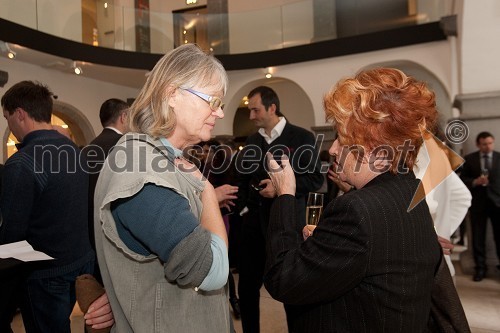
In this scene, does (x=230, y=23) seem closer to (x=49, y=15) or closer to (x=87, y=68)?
(x=87, y=68)

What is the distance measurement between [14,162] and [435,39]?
8.89m

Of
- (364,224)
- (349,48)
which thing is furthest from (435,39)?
(364,224)

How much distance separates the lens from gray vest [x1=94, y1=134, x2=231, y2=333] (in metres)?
1.06

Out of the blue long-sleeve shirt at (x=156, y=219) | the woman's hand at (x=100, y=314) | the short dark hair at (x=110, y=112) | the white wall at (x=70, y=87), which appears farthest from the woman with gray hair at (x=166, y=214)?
the white wall at (x=70, y=87)

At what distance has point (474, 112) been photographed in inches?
216

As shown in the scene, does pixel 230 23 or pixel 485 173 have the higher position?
pixel 230 23

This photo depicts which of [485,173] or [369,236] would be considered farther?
[485,173]

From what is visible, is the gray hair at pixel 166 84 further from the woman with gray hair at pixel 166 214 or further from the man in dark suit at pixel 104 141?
the man in dark suit at pixel 104 141

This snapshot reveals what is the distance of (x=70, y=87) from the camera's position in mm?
9516

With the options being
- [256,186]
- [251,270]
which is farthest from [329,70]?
[251,270]

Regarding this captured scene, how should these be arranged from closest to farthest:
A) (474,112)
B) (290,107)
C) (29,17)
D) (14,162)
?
1. (14,162)
2. (474,112)
3. (29,17)
4. (290,107)

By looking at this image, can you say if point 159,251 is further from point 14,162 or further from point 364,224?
point 14,162

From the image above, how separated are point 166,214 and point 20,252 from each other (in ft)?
4.35

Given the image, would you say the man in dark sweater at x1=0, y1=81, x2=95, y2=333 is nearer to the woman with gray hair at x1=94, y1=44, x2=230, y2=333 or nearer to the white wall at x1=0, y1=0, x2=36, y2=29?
the woman with gray hair at x1=94, y1=44, x2=230, y2=333
